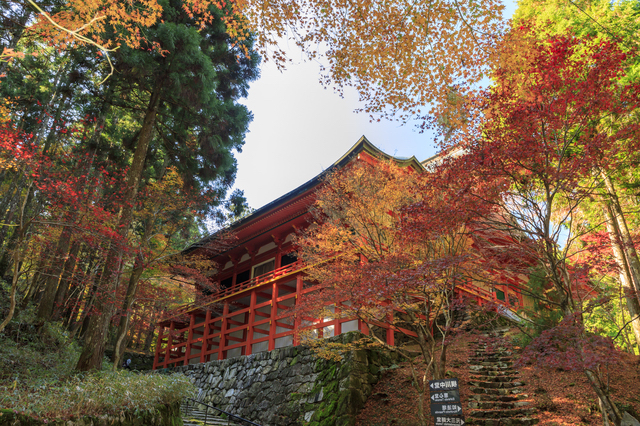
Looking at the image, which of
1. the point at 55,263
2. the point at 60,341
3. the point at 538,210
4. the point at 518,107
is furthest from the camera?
the point at 55,263

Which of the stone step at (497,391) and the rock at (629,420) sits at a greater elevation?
the stone step at (497,391)

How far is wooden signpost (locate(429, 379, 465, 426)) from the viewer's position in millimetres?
5656

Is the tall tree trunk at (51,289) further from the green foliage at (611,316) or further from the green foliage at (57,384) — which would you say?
the green foliage at (611,316)

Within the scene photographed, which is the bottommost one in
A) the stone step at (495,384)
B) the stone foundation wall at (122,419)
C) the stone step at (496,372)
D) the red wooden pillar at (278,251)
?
the stone foundation wall at (122,419)

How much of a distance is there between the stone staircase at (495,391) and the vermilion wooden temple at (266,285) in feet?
8.27

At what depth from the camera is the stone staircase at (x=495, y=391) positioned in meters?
7.25

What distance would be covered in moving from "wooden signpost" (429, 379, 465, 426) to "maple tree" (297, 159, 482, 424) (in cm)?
163

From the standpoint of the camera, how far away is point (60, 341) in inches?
473

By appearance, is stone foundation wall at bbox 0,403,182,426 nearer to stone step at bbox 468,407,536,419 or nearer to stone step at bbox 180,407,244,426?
stone step at bbox 180,407,244,426

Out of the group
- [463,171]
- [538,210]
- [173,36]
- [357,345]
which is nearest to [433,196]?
[463,171]

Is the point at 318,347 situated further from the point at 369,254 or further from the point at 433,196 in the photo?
the point at 433,196

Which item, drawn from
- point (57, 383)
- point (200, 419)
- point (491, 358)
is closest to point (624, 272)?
point (491, 358)

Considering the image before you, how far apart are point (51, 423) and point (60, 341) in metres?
9.85

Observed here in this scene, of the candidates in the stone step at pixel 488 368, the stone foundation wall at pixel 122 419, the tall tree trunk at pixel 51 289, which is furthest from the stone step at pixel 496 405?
the tall tree trunk at pixel 51 289
